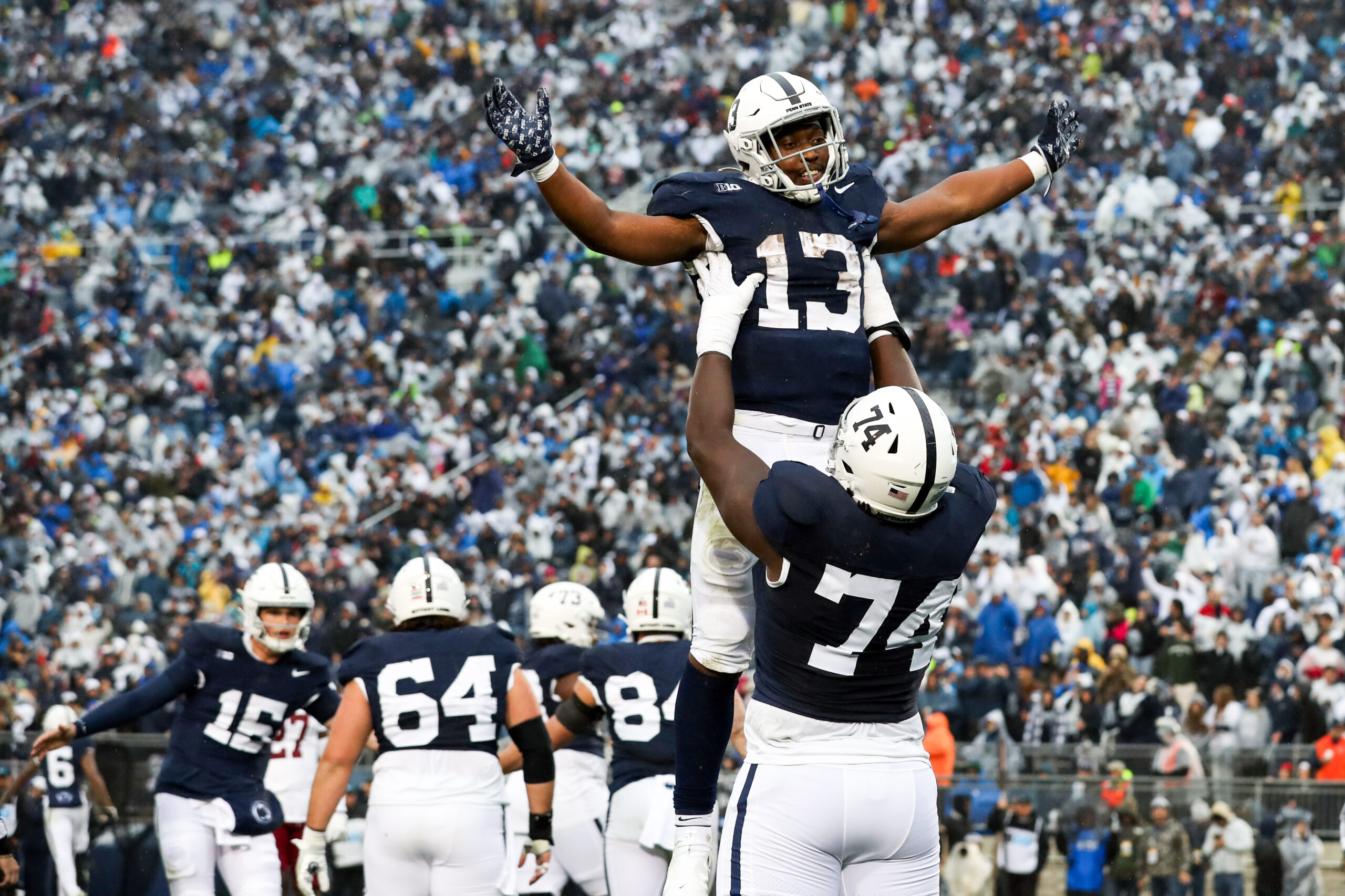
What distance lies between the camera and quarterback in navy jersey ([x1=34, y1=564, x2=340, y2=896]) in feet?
27.2

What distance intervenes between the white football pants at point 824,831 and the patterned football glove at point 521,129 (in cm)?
176

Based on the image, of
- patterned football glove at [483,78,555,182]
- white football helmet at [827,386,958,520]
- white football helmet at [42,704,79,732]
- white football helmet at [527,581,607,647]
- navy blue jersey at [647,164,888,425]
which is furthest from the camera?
white football helmet at [42,704,79,732]

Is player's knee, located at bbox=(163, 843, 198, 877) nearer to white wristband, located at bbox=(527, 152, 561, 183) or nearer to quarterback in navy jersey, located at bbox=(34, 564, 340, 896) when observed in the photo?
quarterback in navy jersey, located at bbox=(34, 564, 340, 896)

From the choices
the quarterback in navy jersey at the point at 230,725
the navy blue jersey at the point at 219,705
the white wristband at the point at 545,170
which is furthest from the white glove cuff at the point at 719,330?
the navy blue jersey at the point at 219,705

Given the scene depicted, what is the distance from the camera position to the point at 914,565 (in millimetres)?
4621

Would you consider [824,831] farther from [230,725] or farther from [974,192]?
[230,725]

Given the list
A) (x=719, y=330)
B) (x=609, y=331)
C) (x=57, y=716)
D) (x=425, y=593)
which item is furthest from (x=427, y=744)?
(x=609, y=331)

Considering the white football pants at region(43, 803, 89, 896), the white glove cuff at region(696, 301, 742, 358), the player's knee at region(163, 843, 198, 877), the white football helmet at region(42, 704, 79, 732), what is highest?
the white glove cuff at region(696, 301, 742, 358)

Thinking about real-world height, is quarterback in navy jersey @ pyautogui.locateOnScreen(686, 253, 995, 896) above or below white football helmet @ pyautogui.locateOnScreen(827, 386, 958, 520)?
below

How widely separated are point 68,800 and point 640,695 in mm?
5580

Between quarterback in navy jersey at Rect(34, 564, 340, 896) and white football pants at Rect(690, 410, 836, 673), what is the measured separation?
331 cm

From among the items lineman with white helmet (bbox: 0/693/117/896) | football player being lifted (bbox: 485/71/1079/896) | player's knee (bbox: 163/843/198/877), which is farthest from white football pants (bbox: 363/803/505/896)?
lineman with white helmet (bbox: 0/693/117/896)

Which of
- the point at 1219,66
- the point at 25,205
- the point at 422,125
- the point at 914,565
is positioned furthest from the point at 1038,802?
the point at 25,205

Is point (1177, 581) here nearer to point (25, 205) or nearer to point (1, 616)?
point (1, 616)
